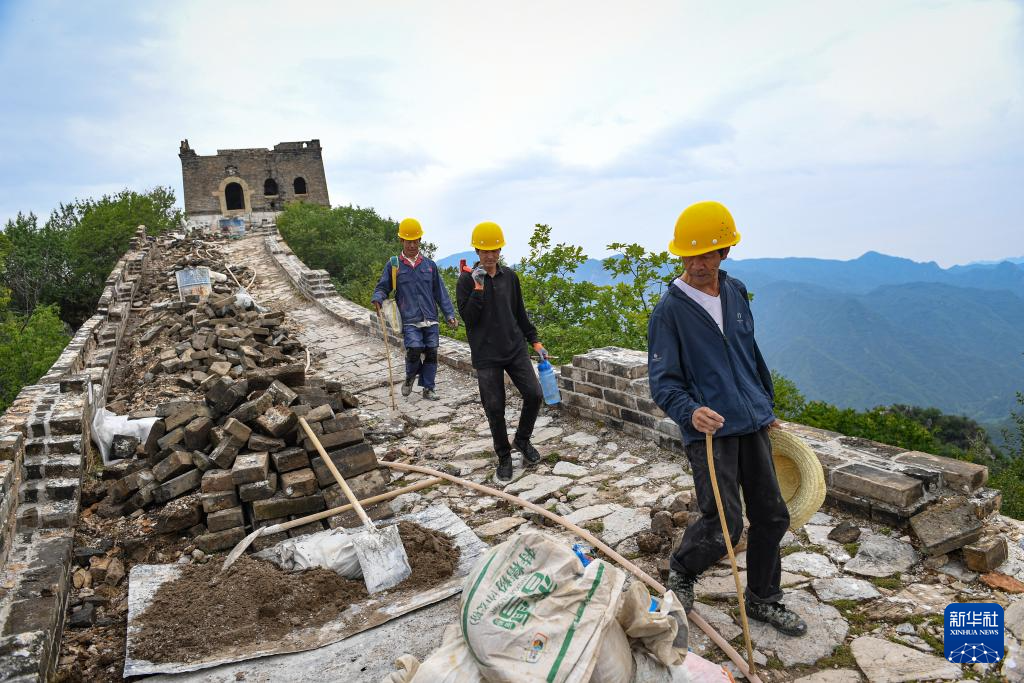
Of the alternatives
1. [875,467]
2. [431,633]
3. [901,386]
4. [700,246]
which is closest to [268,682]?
[431,633]

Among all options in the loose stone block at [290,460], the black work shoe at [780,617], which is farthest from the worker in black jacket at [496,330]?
the black work shoe at [780,617]

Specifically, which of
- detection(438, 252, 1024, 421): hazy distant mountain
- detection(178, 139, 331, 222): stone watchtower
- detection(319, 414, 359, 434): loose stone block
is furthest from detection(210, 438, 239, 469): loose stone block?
detection(438, 252, 1024, 421): hazy distant mountain

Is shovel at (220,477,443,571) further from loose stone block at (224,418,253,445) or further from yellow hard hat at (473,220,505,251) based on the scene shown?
yellow hard hat at (473,220,505,251)

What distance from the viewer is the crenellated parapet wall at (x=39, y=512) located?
2.97 meters

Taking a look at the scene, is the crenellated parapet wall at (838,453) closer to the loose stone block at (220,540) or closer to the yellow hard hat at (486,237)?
the yellow hard hat at (486,237)

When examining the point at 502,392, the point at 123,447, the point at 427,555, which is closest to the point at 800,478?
the point at 427,555

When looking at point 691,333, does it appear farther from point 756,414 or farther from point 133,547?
point 133,547

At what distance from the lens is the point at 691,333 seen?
2791 mm

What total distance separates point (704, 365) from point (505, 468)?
8.44ft

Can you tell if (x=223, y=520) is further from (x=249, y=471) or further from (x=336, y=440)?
(x=336, y=440)

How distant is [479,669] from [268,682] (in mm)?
1077

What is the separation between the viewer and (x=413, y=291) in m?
7.15

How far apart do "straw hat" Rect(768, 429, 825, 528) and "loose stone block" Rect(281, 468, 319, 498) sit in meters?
2.78

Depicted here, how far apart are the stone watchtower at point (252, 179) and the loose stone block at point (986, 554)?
36567 mm
